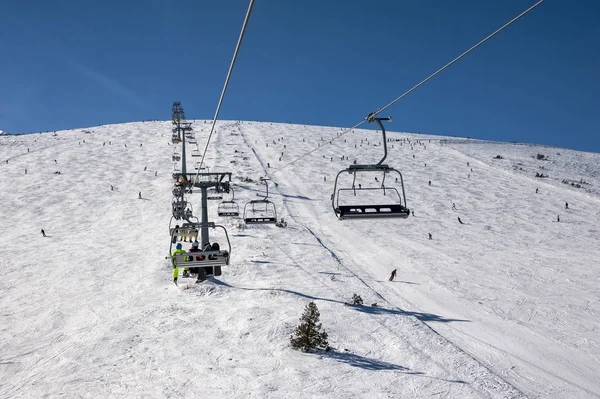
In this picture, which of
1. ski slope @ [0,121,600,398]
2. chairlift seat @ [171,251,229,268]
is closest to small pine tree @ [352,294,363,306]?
ski slope @ [0,121,600,398]

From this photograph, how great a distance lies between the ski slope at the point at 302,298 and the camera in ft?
41.2

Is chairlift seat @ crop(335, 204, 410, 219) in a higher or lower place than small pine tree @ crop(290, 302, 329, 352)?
higher

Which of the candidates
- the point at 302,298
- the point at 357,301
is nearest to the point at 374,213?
the point at 357,301

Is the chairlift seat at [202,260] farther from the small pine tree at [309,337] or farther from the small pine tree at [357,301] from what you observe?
the small pine tree at [357,301]

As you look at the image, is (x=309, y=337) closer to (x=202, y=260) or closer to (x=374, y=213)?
(x=202, y=260)

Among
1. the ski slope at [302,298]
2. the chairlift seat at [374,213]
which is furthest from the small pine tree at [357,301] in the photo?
the chairlift seat at [374,213]

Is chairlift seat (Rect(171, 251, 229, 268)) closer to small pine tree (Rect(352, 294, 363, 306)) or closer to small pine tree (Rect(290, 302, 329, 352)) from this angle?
small pine tree (Rect(290, 302, 329, 352))

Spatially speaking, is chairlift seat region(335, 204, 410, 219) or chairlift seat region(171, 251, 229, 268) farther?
chairlift seat region(171, 251, 229, 268)

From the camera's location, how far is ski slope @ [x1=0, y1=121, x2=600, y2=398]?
1255cm

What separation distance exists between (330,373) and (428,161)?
58.4 metres

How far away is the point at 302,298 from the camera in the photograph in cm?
1897

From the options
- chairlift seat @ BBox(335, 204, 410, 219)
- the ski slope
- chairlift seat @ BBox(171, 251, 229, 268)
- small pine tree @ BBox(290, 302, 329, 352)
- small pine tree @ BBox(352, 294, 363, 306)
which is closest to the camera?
chairlift seat @ BBox(335, 204, 410, 219)

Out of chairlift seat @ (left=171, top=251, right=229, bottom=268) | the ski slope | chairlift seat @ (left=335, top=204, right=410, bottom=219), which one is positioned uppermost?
chairlift seat @ (left=335, top=204, right=410, bottom=219)

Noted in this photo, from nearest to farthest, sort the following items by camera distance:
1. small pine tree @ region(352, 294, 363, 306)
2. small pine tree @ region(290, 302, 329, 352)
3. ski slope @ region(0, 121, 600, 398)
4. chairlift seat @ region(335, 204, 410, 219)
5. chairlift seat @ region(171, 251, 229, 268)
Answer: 1. chairlift seat @ region(335, 204, 410, 219)
2. chairlift seat @ region(171, 251, 229, 268)
3. ski slope @ region(0, 121, 600, 398)
4. small pine tree @ region(290, 302, 329, 352)
5. small pine tree @ region(352, 294, 363, 306)
